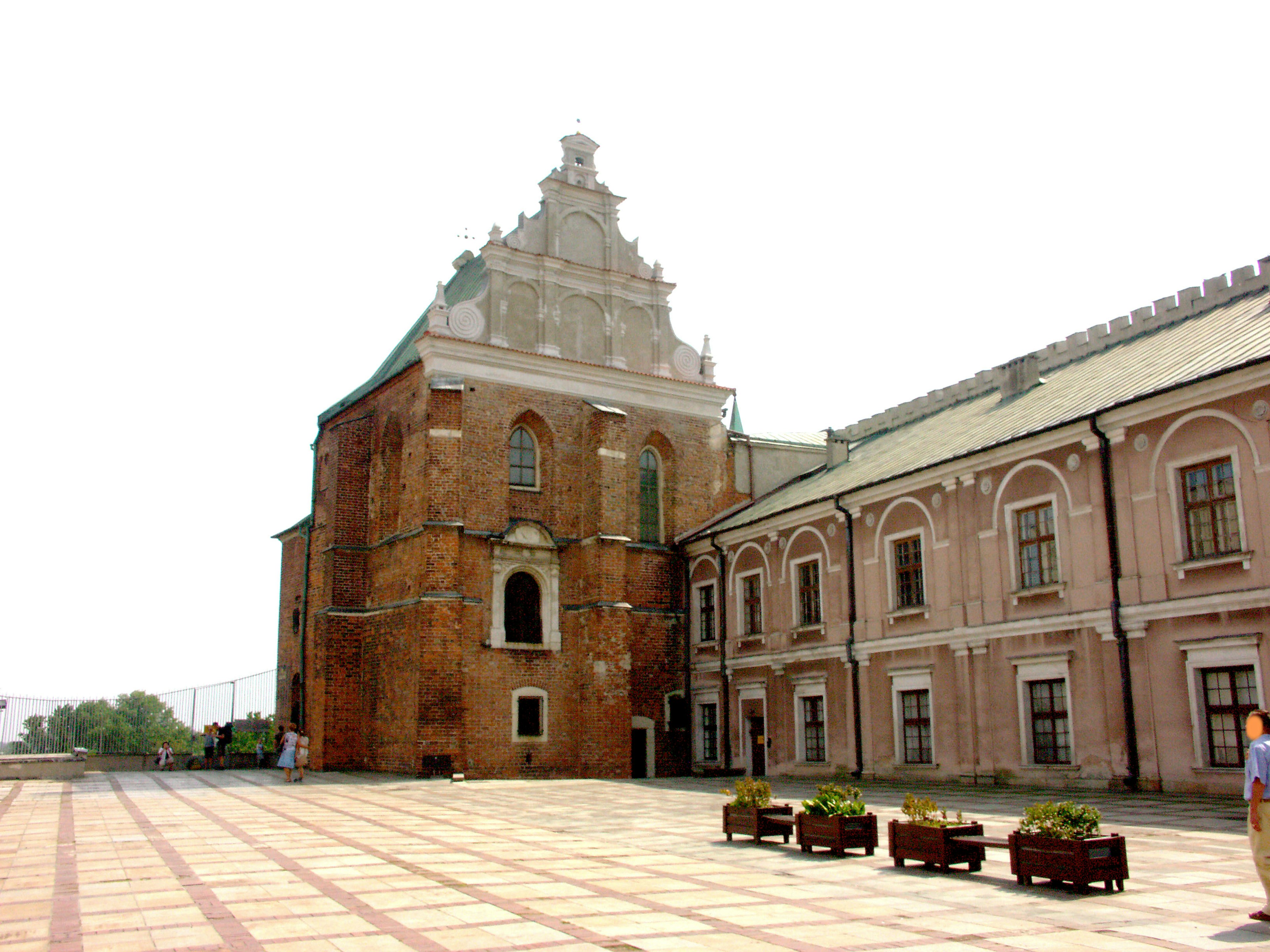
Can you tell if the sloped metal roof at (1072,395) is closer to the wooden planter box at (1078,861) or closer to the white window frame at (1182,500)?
the white window frame at (1182,500)

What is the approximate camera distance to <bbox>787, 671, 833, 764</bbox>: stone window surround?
29.4m

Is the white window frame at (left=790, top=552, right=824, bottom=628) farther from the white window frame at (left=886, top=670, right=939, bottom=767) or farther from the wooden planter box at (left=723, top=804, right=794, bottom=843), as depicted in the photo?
the wooden planter box at (left=723, top=804, right=794, bottom=843)

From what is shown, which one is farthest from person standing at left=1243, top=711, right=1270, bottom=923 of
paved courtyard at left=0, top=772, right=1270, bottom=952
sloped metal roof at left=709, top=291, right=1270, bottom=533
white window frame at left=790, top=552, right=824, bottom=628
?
white window frame at left=790, top=552, right=824, bottom=628

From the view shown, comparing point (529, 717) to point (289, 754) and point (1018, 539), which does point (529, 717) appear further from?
point (1018, 539)

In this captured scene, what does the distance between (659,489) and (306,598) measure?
539 inches

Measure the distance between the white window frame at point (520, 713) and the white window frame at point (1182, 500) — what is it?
19282mm

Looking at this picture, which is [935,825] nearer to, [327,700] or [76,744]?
[327,700]

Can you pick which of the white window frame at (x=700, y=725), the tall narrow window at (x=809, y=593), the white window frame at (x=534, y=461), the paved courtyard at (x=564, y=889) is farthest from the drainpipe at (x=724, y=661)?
the paved courtyard at (x=564, y=889)

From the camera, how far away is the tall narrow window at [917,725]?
26.2 metres

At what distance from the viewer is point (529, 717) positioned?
112ft

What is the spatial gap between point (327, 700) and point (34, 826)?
16929mm

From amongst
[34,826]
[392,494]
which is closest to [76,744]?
[392,494]

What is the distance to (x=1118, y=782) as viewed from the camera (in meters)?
21.1

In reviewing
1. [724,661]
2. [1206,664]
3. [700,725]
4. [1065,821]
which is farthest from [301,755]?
[1065,821]
